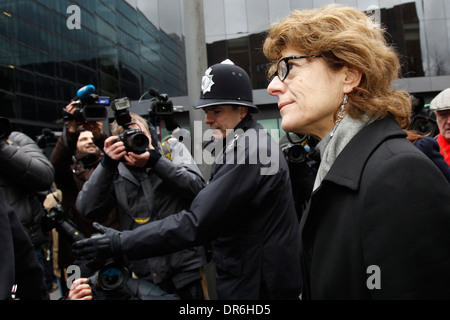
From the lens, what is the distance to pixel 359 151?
1181 mm

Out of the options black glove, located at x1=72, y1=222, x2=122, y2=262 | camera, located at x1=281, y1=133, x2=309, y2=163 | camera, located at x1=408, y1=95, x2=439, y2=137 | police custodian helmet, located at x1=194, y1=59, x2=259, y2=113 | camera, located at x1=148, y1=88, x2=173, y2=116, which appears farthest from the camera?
camera, located at x1=408, y1=95, x2=439, y2=137

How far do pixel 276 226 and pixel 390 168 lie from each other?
99cm

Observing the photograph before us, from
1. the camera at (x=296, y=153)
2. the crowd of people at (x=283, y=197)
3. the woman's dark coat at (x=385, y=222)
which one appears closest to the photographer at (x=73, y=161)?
the crowd of people at (x=283, y=197)

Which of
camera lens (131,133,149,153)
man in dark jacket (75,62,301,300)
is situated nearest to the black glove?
man in dark jacket (75,62,301,300)

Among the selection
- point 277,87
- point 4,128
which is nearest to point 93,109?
point 4,128

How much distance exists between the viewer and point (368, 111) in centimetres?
128

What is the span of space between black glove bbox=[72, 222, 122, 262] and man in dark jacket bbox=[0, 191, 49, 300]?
257 mm

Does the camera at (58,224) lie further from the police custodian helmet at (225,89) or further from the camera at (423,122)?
the camera at (423,122)

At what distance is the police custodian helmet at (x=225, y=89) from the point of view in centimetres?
240

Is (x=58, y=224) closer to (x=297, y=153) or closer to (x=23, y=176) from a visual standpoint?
(x=23, y=176)

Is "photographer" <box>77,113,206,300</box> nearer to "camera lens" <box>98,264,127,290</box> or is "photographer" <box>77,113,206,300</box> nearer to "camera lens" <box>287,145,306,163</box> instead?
"camera lens" <box>98,264,127,290</box>

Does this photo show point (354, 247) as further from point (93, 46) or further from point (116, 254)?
point (93, 46)

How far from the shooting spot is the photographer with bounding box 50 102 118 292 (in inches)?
122
